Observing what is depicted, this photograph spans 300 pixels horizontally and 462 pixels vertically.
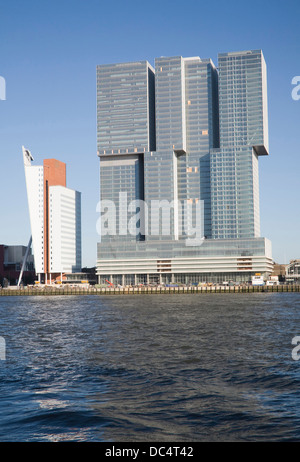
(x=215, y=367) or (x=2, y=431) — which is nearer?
(x=2, y=431)

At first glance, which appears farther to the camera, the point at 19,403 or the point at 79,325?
the point at 79,325

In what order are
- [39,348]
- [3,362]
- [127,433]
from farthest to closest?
[39,348]
[3,362]
[127,433]

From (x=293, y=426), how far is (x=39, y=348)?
2794 cm

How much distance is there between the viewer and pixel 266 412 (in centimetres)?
2325

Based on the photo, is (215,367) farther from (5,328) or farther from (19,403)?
(5,328)

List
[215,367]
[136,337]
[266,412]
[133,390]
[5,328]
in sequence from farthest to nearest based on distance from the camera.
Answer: [5,328]
[136,337]
[215,367]
[133,390]
[266,412]

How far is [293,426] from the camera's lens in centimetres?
2127
